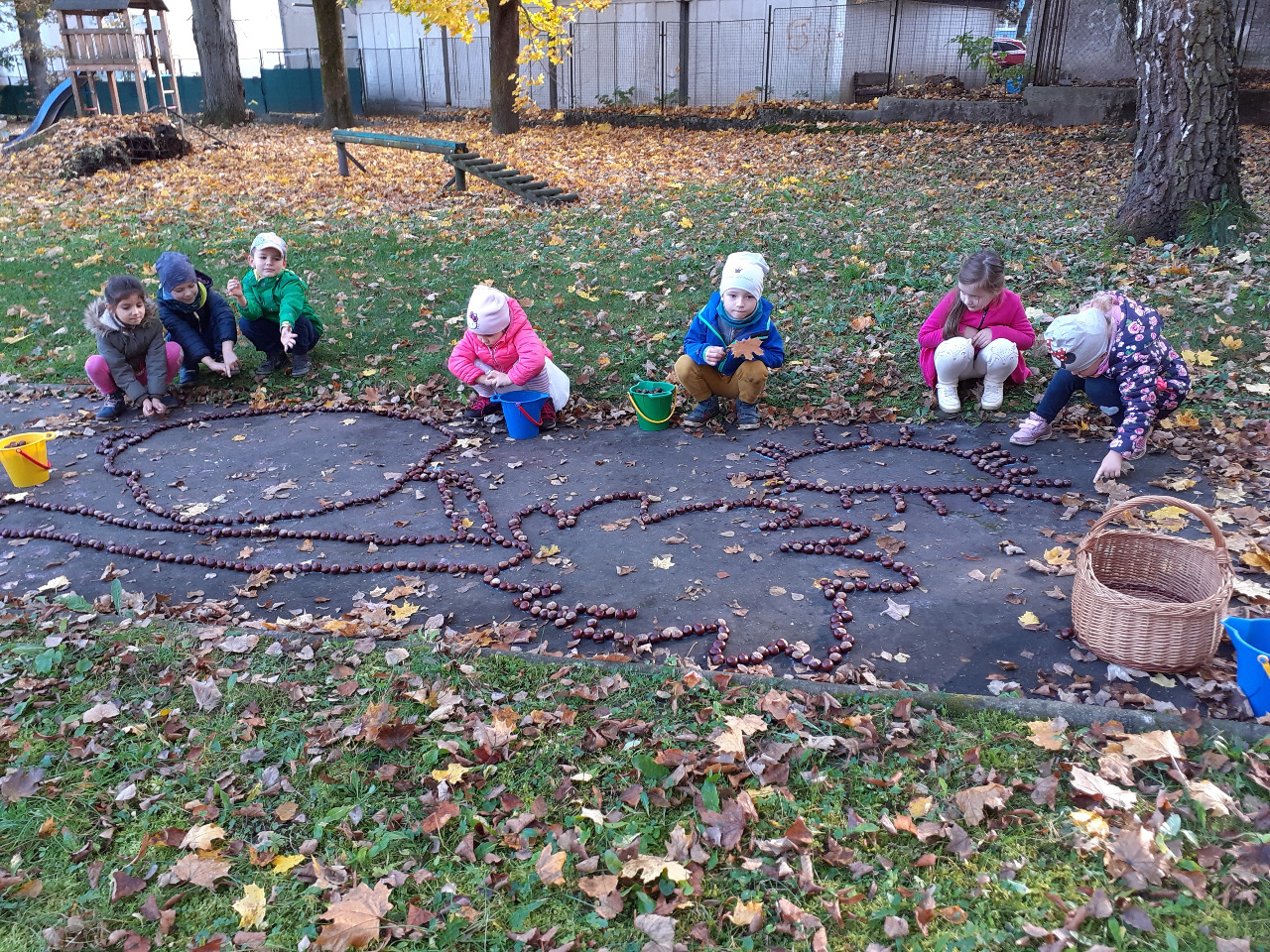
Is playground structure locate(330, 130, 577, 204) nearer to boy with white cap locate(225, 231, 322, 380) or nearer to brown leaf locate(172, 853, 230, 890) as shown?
boy with white cap locate(225, 231, 322, 380)

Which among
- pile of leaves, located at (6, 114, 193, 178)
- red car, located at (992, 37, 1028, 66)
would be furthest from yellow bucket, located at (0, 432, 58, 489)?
red car, located at (992, 37, 1028, 66)

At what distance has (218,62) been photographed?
71.5 ft

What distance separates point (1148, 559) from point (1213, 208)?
18.8 feet

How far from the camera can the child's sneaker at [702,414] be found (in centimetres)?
676

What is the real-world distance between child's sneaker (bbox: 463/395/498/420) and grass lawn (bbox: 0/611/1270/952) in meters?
3.36

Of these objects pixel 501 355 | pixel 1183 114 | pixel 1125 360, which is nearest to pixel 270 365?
pixel 501 355

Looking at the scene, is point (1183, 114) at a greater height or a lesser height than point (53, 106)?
lesser

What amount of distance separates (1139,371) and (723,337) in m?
2.66

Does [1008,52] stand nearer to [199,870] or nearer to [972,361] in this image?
[972,361]

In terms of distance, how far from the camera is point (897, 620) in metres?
4.21

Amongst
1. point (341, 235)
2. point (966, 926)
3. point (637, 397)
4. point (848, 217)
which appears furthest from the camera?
point (341, 235)

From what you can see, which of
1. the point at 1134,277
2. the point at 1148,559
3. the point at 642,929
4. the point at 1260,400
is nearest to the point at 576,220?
the point at 1134,277

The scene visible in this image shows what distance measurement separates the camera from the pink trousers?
729cm

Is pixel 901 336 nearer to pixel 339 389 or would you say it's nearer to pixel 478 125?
pixel 339 389
